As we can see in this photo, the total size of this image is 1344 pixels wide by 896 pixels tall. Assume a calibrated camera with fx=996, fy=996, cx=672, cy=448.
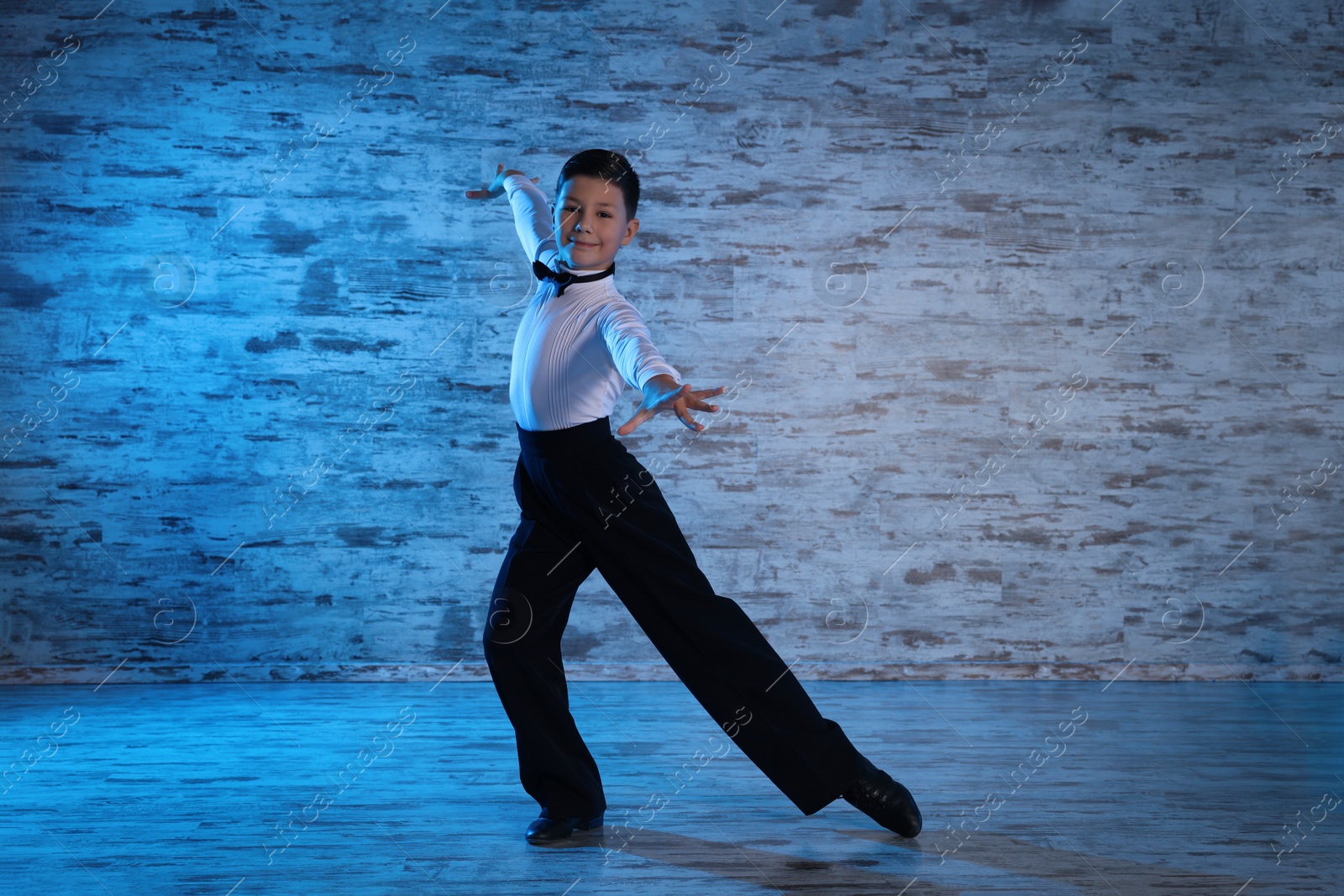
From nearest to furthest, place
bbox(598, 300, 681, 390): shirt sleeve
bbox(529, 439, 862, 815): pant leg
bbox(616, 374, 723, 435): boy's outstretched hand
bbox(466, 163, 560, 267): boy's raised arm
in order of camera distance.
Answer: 1. bbox(616, 374, 723, 435): boy's outstretched hand
2. bbox(598, 300, 681, 390): shirt sleeve
3. bbox(529, 439, 862, 815): pant leg
4. bbox(466, 163, 560, 267): boy's raised arm

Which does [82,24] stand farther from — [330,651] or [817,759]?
[817,759]

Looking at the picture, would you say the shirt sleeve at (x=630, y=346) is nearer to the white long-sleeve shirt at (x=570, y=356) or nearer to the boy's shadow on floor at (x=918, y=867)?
the white long-sleeve shirt at (x=570, y=356)

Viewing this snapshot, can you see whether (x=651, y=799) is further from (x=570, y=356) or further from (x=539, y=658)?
(x=570, y=356)

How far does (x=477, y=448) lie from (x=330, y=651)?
3.24 feet

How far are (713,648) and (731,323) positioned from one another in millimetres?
2195

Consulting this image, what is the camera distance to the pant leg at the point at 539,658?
6.96ft

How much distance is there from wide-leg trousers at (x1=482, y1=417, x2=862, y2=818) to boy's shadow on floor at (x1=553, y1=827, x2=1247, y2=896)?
5.4 inches

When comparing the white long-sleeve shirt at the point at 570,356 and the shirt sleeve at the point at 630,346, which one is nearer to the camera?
the shirt sleeve at the point at 630,346

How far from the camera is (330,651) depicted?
394 cm

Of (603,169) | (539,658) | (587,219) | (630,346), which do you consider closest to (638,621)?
(539,658)

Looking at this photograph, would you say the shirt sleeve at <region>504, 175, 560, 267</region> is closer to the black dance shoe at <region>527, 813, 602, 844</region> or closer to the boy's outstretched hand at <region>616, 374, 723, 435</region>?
the boy's outstretched hand at <region>616, 374, 723, 435</region>

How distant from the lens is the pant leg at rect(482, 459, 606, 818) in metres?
2.12

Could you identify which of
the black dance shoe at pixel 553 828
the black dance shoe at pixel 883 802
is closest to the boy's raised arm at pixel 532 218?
the black dance shoe at pixel 553 828

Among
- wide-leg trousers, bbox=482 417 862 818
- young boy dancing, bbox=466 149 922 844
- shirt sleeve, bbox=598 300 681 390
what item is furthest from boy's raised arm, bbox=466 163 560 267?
wide-leg trousers, bbox=482 417 862 818
